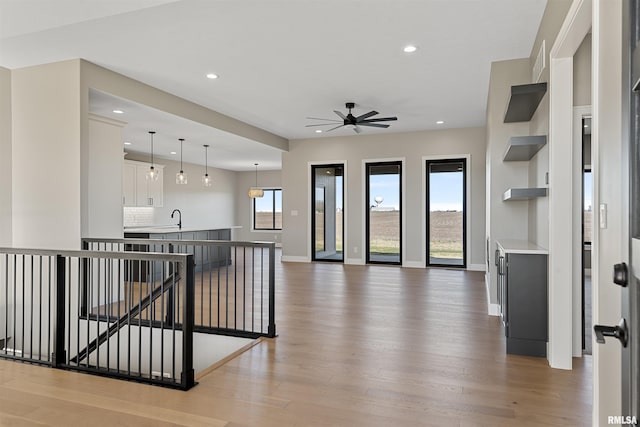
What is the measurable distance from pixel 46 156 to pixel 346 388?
4.26 metres

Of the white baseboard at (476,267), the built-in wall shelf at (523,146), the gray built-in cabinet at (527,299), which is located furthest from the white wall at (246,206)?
the gray built-in cabinet at (527,299)

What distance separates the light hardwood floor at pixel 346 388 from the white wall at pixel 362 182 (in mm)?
4262

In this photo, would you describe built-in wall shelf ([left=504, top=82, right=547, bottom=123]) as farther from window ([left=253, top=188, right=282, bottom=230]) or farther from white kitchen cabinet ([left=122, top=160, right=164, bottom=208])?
window ([left=253, top=188, right=282, bottom=230])

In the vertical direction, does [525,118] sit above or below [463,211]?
above

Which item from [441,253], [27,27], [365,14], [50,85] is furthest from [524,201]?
[50,85]

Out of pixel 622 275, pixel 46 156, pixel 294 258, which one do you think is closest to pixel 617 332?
pixel 622 275

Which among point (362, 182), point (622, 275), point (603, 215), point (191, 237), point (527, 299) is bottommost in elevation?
point (527, 299)

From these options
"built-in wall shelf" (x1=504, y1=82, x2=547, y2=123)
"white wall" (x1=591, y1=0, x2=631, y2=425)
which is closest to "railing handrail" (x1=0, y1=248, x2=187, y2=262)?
"white wall" (x1=591, y1=0, x2=631, y2=425)

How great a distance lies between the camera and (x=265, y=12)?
3393 mm

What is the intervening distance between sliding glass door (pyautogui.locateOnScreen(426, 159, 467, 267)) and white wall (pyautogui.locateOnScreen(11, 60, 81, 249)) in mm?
6390

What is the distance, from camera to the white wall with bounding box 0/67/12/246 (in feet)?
15.1

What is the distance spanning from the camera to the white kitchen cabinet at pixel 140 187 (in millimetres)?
9031

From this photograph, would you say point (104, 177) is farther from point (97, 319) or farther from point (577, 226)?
point (577, 226)

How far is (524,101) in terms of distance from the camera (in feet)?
11.4
